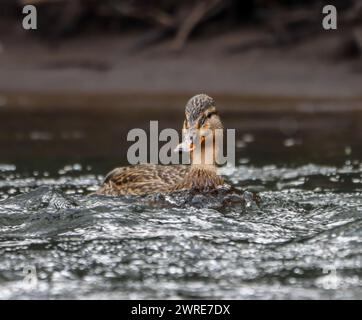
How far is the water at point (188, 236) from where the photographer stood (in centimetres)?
718

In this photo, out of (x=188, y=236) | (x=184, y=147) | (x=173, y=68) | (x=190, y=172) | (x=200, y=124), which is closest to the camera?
(x=188, y=236)

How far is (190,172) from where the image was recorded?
947 centimetres

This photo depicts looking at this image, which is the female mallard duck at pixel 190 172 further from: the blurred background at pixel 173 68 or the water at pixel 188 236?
the blurred background at pixel 173 68

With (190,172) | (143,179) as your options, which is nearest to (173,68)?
(143,179)

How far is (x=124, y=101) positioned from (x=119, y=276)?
9273mm

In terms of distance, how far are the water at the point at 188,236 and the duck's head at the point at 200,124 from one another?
0.46m

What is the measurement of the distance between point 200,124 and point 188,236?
4.45ft

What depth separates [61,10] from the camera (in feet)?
63.6

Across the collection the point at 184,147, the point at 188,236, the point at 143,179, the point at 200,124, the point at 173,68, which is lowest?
the point at 188,236

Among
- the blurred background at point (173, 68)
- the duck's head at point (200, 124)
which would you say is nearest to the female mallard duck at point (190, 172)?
the duck's head at point (200, 124)

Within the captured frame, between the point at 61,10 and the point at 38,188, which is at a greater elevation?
the point at 61,10

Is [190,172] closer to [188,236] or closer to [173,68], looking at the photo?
[188,236]
